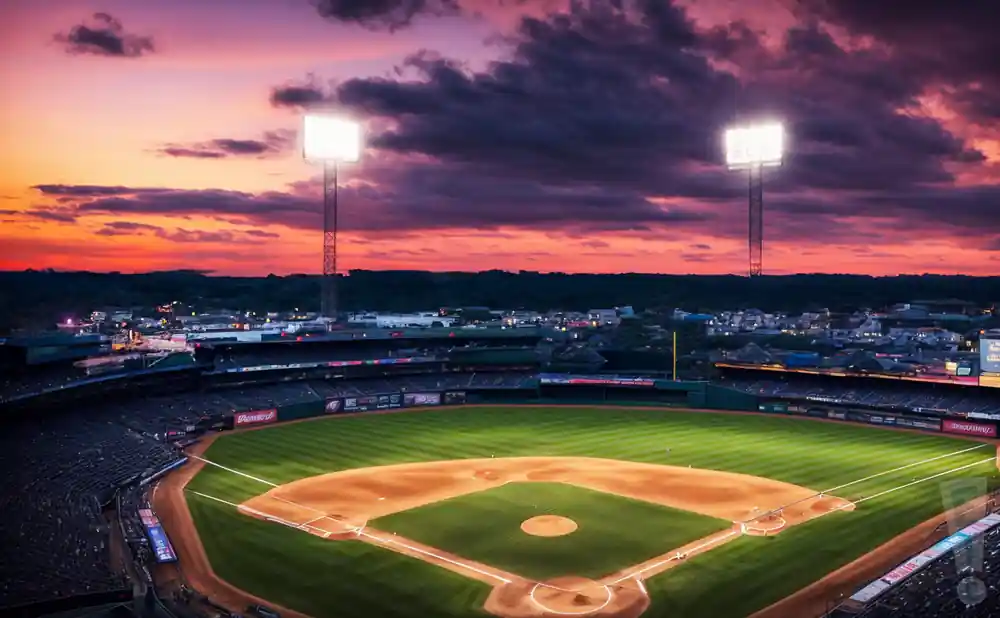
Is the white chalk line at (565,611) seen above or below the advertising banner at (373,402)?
below

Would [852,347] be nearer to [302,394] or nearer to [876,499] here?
[876,499]

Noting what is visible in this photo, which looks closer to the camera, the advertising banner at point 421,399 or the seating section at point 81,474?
the seating section at point 81,474

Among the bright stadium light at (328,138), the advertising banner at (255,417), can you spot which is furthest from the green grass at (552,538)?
the bright stadium light at (328,138)

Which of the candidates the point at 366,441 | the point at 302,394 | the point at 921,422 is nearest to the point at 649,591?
the point at 366,441

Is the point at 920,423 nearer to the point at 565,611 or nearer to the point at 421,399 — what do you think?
the point at 421,399

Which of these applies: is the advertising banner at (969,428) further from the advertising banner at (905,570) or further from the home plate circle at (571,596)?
the home plate circle at (571,596)

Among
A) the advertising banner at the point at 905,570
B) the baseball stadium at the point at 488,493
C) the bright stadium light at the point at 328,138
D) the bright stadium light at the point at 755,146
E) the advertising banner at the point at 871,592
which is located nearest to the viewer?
the advertising banner at the point at 871,592

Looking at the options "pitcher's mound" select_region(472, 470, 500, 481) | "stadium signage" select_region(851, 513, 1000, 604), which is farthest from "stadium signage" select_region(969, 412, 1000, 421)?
"pitcher's mound" select_region(472, 470, 500, 481)

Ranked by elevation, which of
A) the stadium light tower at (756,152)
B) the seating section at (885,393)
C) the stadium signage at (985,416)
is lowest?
the stadium signage at (985,416)

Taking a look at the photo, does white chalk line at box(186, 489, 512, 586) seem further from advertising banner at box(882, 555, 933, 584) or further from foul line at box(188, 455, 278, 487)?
advertising banner at box(882, 555, 933, 584)
